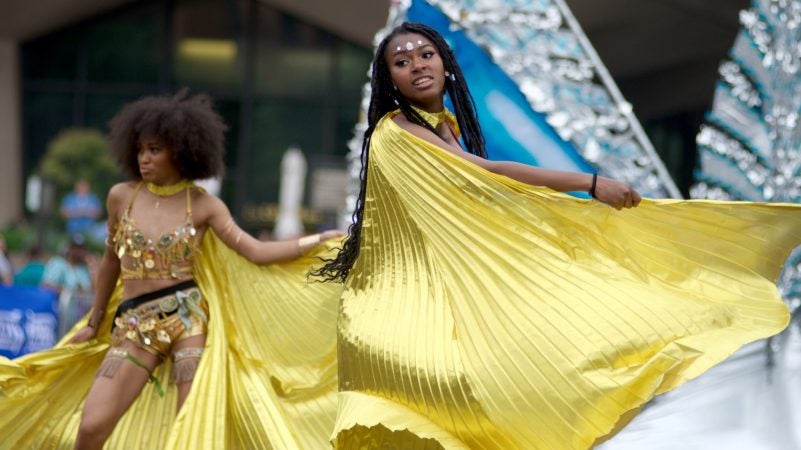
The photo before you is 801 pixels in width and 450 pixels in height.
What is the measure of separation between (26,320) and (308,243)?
16.9 ft

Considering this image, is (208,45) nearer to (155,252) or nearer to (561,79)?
(561,79)

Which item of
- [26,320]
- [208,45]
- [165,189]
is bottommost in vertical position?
[26,320]

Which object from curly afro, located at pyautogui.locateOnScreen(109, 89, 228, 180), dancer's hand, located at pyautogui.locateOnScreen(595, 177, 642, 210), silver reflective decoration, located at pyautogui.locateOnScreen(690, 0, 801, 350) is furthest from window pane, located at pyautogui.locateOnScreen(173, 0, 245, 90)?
dancer's hand, located at pyautogui.locateOnScreen(595, 177, 642, 210)

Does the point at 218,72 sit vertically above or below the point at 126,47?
below

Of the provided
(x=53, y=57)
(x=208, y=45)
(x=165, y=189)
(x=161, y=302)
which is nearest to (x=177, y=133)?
(x=165, y=189)

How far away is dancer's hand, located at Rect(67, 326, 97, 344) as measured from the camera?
5199 mm

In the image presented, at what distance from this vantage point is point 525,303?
361cm

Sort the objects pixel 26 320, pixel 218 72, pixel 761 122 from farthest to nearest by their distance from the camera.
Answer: pixel 218 72, pixel 26 320, pixel 761 122

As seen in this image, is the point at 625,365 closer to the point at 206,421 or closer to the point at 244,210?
the point at 206,421

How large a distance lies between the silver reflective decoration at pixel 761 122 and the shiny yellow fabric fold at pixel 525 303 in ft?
6.36

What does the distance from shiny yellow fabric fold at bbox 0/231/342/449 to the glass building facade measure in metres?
19.3

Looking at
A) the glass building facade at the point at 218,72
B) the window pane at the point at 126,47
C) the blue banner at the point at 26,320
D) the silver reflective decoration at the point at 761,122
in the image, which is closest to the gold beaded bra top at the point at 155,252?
the silver reflective decoration at the point at 761,122

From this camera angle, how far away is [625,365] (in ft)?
11.4

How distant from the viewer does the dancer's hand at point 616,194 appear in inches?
144
